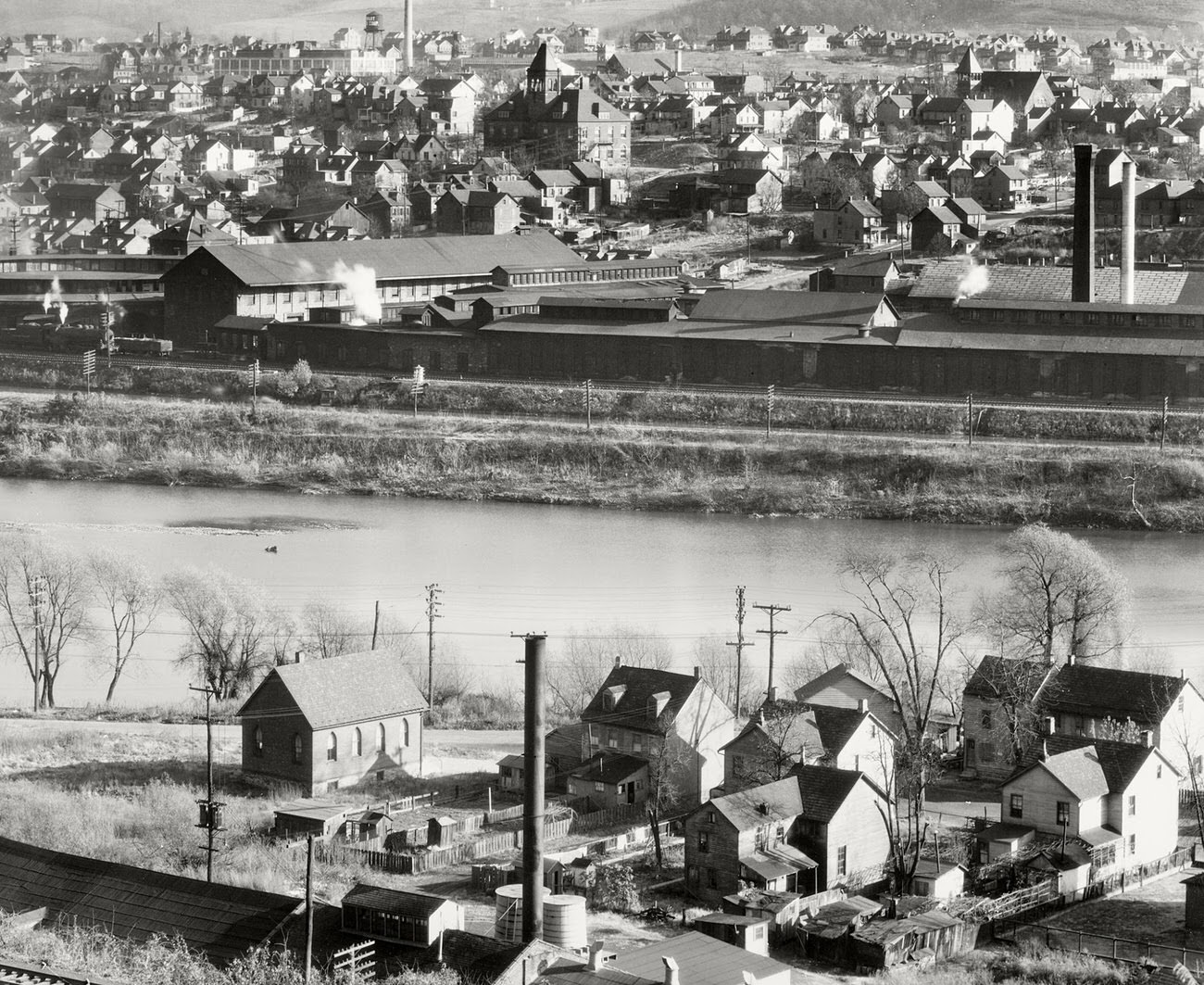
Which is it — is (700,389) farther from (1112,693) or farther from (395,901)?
(395,901)

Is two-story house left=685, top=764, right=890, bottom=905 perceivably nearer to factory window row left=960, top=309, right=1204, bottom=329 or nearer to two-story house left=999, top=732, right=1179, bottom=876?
two-story house left=999, top=732, right=1179, bottom=876

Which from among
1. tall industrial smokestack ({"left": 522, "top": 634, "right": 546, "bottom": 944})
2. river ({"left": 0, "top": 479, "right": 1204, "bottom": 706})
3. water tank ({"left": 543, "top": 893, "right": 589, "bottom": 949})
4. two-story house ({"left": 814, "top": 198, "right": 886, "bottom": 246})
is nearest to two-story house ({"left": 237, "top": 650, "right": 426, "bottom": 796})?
river ({"left": 0, "top": 479, "right": 1204, "bottom": 706})

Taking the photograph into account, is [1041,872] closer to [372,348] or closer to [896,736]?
[896,736]

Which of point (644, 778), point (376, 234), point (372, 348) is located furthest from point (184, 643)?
point (376, 234)

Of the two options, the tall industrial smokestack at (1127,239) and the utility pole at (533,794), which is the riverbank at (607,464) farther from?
the utility pole at (533,794)

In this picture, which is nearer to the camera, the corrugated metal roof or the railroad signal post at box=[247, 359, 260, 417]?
the railroad signal post at box=[247, 359, 260, 417]

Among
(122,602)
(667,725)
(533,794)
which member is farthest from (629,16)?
(533,794)
